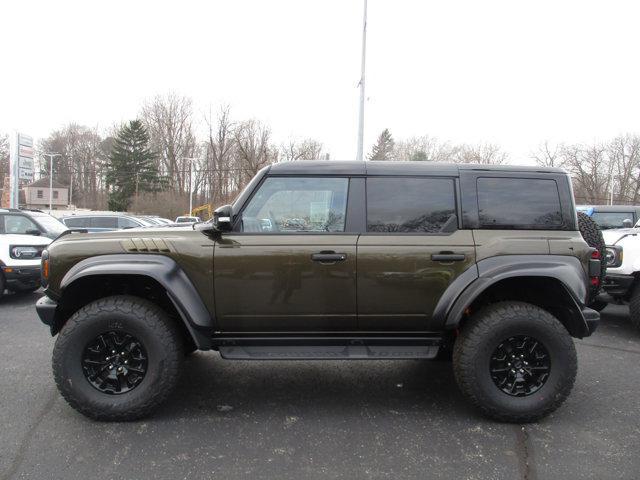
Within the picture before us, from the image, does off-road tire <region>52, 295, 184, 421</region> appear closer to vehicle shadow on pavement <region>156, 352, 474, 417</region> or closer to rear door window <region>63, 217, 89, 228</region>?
vehicle shadow on pavement <region>156, 352, 474, 417</region>

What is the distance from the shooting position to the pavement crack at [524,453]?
9.15 ft

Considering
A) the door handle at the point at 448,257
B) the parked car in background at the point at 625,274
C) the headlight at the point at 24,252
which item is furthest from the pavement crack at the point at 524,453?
the headlight at the point at 24,252

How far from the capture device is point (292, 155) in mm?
52406

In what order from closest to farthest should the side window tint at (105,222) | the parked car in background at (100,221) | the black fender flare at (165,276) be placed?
the black fender flare at (165,276) → the parked car in background at (100,221) → the side window tint at (105,222)

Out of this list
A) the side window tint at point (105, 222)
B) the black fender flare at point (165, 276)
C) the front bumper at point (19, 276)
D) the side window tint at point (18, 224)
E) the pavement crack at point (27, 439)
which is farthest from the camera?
the side window tint at point (105, 222)

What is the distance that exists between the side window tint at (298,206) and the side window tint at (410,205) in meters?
0.25

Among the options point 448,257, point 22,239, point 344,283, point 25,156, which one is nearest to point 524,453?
point 448,257

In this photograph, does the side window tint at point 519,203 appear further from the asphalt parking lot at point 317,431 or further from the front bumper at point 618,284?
the front bumper at point 618,284

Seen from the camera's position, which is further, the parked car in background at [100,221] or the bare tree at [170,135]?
the bare tree at [170,135]

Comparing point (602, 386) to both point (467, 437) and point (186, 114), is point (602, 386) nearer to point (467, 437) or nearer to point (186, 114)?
point (467, 437)

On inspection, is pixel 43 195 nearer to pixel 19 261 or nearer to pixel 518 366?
pixel 19 261

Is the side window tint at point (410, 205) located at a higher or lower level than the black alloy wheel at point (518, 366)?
higher

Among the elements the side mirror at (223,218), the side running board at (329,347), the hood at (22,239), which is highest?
the side mirror at (223,218)

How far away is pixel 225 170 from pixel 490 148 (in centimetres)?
3340
